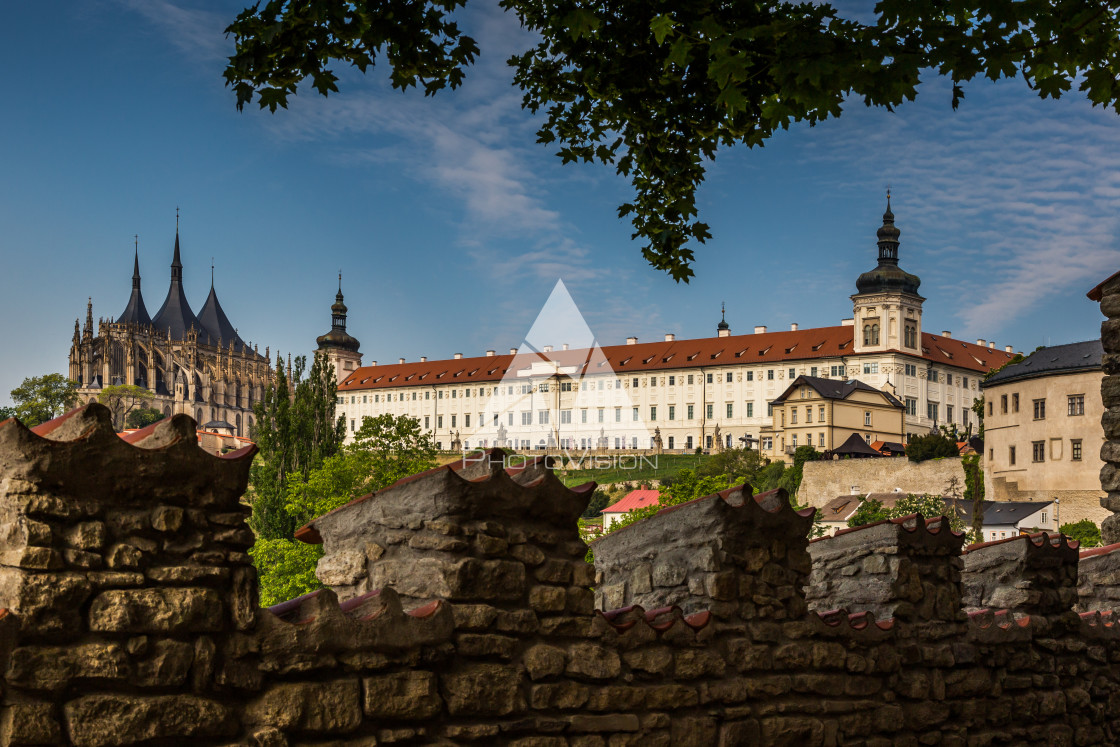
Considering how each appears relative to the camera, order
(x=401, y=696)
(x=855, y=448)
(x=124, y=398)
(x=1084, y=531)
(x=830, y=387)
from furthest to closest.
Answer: (x=124, y=398) < (x=830, y=387) < (x=855, y=448) < (x=1084, y=531) < (x=401, y=696)

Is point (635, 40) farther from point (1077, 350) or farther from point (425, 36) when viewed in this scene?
point (1077, 350)

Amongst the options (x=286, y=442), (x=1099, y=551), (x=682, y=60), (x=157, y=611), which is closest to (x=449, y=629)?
(x=157, y=611)

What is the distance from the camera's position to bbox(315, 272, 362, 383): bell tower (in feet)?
466

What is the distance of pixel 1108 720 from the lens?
772cm

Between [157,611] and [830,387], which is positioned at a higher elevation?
[830,387]

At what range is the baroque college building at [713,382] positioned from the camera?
4245 inches

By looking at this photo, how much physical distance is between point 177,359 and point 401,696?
16056 centimetres

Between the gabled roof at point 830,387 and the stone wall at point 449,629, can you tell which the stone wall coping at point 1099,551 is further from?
the gabled roof at point 830,387

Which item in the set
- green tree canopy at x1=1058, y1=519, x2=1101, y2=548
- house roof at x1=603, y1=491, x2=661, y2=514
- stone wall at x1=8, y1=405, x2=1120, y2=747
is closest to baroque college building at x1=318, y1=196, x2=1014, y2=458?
house roof at x1=603, y1=491, x2=661, y2=514

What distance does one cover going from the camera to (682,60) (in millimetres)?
5707

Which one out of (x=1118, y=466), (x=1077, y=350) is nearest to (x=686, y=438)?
(x=1077, y=350)

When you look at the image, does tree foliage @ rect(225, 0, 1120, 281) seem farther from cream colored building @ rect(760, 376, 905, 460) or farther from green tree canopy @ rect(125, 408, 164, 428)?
green tree canopy @ rect(125, 408, 164, 428)

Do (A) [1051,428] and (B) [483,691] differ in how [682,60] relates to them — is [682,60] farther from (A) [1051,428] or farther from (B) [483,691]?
(A) [1051,428]

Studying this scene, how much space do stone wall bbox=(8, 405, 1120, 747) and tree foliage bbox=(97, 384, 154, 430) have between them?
127m
